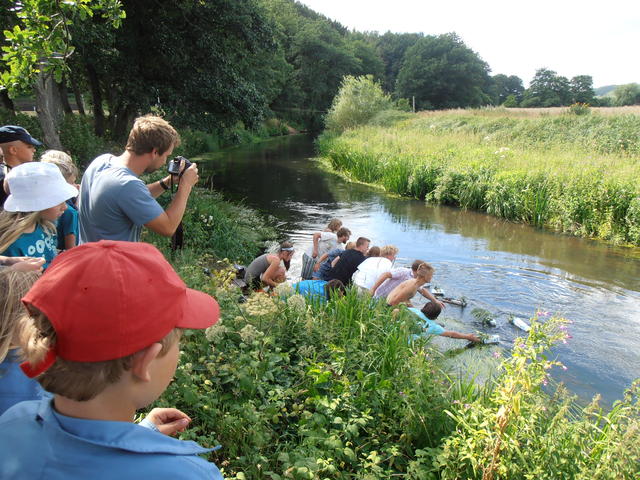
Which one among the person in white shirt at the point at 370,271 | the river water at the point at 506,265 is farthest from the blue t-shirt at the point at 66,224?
the river water at the point at 506,265

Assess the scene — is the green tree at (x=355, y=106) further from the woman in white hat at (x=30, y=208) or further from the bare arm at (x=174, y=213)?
the woman in white hat at (x=30, y=208)

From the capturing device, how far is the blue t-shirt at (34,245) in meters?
2.95

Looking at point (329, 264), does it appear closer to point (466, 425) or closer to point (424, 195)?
point (466, 425)

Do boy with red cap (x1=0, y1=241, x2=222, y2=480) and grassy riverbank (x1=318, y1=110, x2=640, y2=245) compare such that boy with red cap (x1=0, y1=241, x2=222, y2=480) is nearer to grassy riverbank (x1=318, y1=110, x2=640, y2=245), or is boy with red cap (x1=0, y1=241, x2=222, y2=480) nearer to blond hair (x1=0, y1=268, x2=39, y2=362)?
blond hair (x1=0, y1=268, x2=39, y2=362)

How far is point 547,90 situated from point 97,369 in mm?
100703

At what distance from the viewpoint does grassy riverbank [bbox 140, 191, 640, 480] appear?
2.89 meters

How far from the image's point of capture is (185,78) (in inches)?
560

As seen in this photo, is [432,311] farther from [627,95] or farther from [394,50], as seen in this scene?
[394,50]

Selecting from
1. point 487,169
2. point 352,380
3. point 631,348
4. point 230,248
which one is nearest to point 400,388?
point 352,380

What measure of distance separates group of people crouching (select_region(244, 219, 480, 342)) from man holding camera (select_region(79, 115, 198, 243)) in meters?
3.00

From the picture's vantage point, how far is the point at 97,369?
1.14 metres

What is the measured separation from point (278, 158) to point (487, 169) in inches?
656

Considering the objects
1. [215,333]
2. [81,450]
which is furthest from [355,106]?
[81,450]

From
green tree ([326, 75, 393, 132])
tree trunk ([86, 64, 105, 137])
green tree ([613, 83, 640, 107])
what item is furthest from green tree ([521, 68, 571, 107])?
tree trunk ([86, 64, 105, 137])
